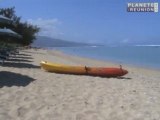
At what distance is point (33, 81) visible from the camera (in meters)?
10.6

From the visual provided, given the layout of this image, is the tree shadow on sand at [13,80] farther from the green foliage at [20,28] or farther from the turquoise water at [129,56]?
the green foliage at [20,28]

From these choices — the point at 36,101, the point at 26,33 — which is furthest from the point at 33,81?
the point at 26,33

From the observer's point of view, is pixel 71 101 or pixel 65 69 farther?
pixel 65 69

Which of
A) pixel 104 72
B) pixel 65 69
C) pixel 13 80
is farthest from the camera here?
pixel 65 69

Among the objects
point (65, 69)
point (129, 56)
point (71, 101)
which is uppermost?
point (65, 69)

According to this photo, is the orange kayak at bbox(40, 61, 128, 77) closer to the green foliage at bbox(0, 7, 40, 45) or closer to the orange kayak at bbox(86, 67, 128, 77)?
the orange kayak at bbox(86, 67, 128, 77)

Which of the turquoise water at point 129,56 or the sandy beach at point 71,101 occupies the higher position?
the sandy beach at point 71,101

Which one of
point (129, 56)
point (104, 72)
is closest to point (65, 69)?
point (104, 72)

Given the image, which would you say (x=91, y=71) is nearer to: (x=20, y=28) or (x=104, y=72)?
(x=104, y=72)

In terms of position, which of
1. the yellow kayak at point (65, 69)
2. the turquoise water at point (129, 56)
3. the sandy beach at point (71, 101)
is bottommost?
the turquoise water at point (129, 56)

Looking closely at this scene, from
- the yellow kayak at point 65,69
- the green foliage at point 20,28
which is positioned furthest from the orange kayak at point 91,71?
the green foliage at point 20,28

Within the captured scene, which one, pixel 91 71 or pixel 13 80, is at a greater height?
pixel 13 80

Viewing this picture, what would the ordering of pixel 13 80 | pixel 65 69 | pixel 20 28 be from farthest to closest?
pixel 20 28, pixel 65 69, pixel 13 80

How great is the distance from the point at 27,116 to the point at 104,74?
760 centimetres
